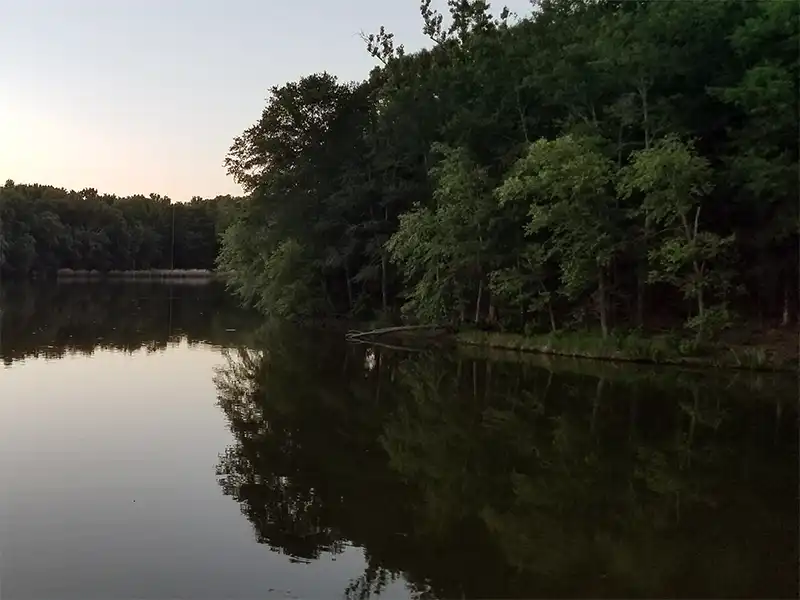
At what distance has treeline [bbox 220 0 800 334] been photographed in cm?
2511

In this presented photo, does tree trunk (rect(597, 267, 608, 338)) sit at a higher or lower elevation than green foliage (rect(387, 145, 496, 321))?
lower

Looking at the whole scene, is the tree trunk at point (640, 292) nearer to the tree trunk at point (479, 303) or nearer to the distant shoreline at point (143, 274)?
the tree trunk at point (479, 303)

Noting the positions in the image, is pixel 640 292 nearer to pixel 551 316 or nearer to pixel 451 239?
pixel 551 316

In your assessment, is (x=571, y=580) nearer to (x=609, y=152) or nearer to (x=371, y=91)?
(x=609, y=152)

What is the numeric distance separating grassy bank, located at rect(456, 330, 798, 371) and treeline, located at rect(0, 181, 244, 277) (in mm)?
54216

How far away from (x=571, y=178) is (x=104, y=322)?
83.9 feet

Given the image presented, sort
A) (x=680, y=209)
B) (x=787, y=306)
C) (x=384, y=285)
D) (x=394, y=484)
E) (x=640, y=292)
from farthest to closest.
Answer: (x=384, y=285), (x=640, y=292), (x=787, y=306), (x=680, y=209), (x=394, y=484)

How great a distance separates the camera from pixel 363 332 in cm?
3575

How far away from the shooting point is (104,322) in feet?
134

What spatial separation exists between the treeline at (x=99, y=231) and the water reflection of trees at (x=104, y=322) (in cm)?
2043

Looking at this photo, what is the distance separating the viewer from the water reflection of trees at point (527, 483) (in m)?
8.42

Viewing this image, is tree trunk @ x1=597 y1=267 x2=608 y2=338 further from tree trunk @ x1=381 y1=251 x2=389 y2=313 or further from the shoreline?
tree trunk @ x1=381 y1=251 x2=389 y2=313

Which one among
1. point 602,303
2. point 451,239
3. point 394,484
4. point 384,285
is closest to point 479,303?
point 451,239

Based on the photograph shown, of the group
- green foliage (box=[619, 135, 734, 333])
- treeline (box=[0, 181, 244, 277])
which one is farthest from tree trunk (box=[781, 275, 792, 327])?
treeline (box=[0, 181, 244, 277])
